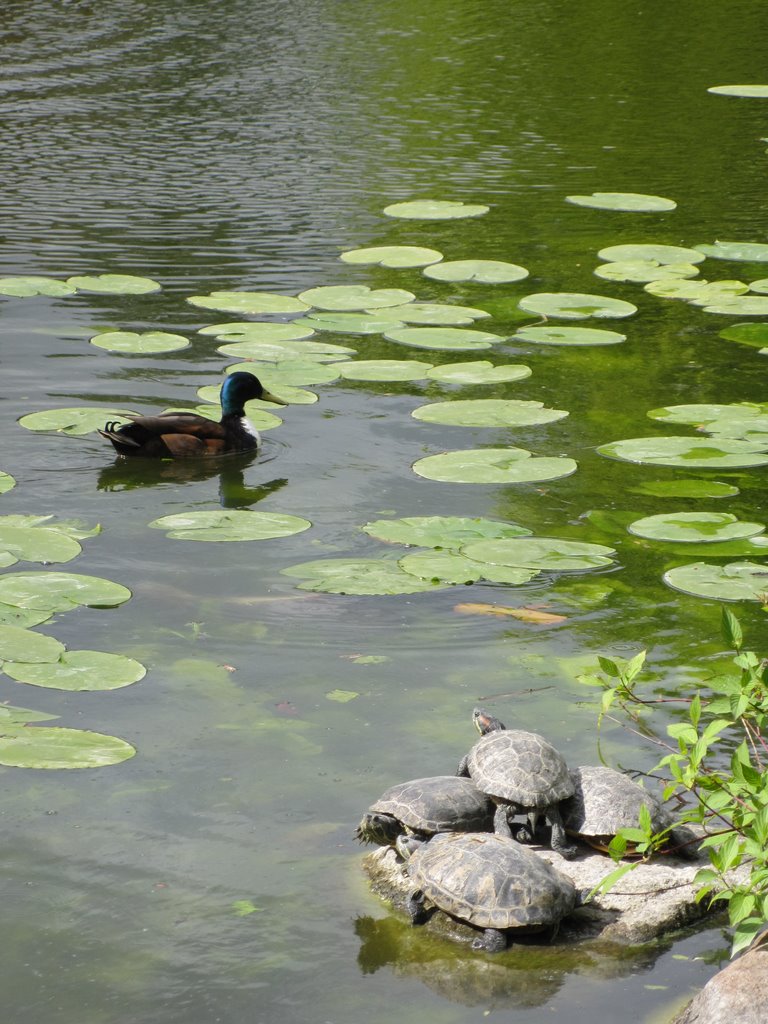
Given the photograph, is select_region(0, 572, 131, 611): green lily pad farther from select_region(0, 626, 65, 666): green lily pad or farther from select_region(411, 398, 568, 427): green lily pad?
select_region(411, 398, 568, 427): green lily pad

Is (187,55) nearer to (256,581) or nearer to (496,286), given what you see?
(496,286)

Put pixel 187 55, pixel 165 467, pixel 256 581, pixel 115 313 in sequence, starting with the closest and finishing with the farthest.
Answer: pixel 256 581, pixel 165 467, pixel 115 313, pixel 187 55

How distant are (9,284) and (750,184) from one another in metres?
6.18

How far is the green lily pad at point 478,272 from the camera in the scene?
9.62 m

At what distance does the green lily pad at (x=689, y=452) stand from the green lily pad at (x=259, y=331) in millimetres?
2281

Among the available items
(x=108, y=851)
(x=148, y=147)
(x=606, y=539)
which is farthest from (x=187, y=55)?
(x=108, y=851)

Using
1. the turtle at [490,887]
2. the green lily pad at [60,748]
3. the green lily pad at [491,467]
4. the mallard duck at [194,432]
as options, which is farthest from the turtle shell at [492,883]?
the mallard duck at [194,432]

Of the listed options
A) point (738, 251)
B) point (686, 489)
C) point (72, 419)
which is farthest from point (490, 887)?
point (738, 251)

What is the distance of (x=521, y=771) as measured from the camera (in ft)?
12.7

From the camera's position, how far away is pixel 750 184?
39.8 ft

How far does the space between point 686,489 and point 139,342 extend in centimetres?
337

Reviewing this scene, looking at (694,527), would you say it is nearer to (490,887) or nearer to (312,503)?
(312,503)

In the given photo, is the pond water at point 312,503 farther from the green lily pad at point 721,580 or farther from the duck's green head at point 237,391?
the duck's green head at point 237,391

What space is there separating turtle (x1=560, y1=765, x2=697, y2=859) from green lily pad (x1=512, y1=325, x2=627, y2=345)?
478cm
